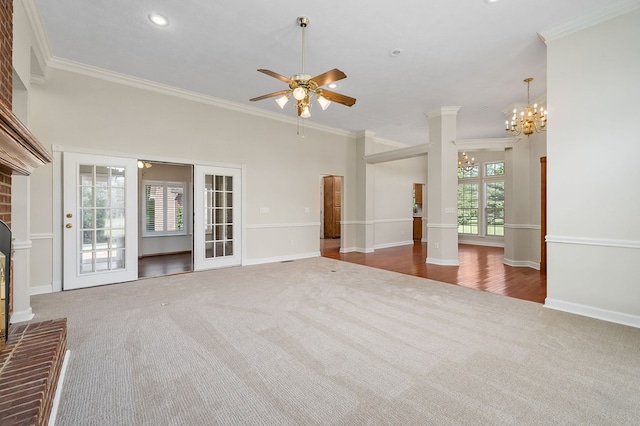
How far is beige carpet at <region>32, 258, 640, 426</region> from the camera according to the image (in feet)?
A: 5.48

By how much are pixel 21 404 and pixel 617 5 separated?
5665 millimetres

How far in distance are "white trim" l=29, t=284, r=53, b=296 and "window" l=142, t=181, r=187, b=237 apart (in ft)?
10.9

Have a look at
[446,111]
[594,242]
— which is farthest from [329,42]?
[594,242]

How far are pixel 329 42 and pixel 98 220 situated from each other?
14.2 ft

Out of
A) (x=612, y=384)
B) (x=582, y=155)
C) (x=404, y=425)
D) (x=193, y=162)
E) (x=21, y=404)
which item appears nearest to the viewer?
(x=21, y=404)

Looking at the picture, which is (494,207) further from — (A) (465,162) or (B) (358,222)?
(B) (358,222)

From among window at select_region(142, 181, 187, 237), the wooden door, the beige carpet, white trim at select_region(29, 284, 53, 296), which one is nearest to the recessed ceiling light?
the beige carpet

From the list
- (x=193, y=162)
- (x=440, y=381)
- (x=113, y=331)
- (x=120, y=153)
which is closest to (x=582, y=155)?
(x=440, y=381)

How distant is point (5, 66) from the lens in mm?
2373

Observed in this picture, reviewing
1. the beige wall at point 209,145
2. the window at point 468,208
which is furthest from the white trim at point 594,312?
the window at point 468,208

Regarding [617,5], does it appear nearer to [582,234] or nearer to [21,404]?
[582,234]

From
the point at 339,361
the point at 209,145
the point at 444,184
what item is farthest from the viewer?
the point at 444,184

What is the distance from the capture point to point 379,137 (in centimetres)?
840

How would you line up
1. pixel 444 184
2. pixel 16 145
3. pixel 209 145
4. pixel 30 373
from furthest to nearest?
pixel 444 184 < pixel 209 145 < pixel 16 145 < pixel 30 373
